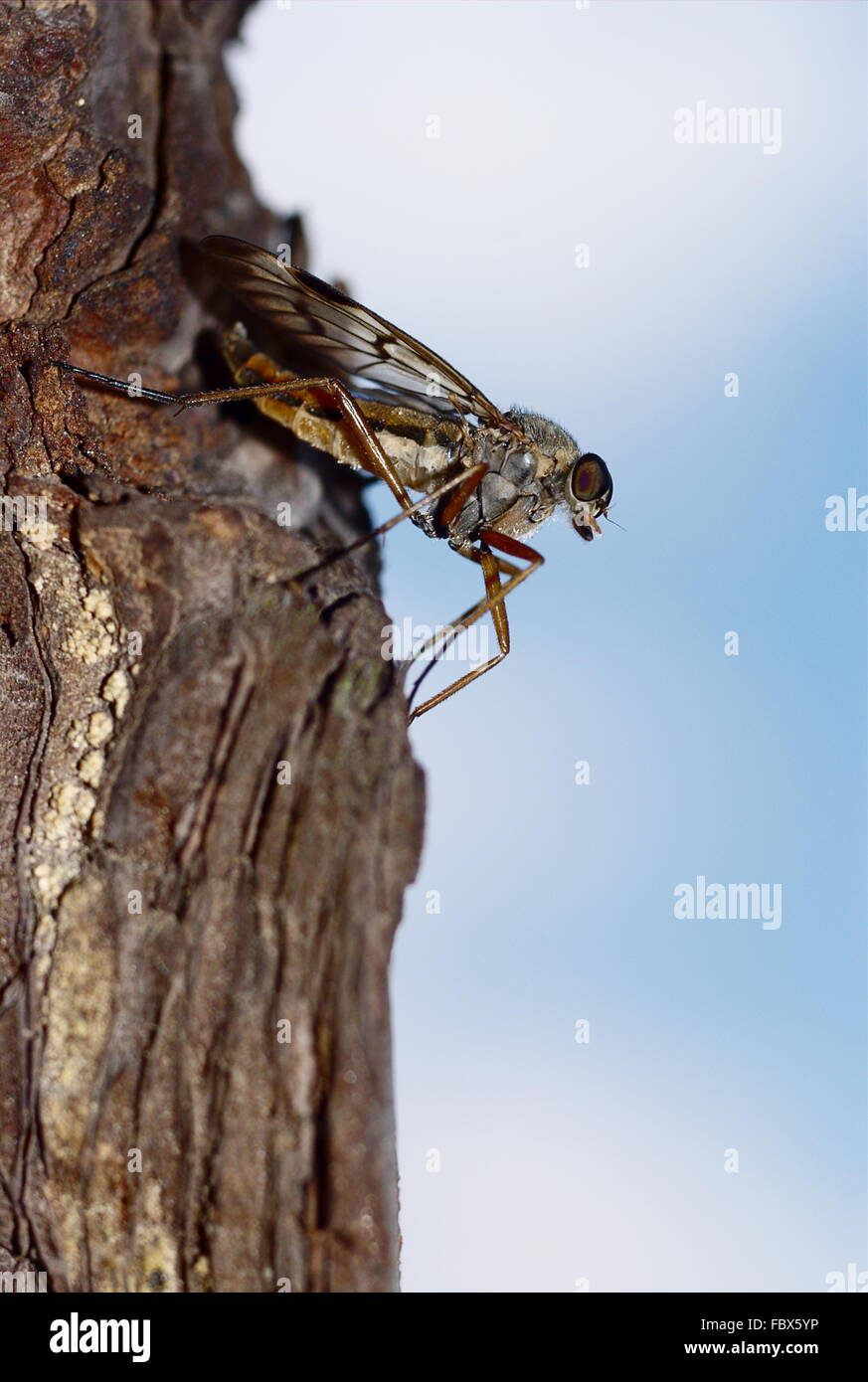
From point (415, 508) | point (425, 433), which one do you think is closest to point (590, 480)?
point (425, 433)

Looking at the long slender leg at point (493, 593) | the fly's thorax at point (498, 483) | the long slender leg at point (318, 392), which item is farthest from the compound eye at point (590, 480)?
the long slender leg at point (318, 392)

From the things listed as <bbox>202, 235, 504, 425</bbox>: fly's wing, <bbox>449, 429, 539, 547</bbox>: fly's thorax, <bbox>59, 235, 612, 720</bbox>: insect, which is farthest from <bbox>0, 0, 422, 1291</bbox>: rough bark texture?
<bbox>449, 429, 539, 547</bbox>: fly's thorax

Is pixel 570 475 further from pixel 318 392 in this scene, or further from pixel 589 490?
pixel 318 392

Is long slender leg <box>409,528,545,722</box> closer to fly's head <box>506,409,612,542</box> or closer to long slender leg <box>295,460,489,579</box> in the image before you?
long slender leg <box>295,460,489,579</box>

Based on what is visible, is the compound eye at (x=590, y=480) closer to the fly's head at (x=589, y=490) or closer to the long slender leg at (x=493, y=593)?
the fly's head at (x=589, y=490)

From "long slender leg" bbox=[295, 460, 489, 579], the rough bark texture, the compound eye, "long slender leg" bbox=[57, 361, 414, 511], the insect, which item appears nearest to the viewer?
the rough bark texture
